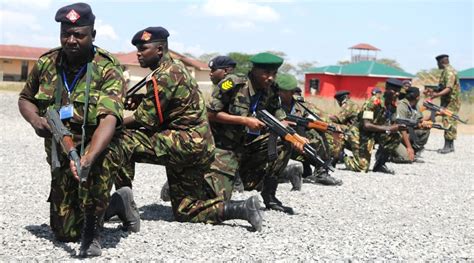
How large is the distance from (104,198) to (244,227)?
66.9 inches

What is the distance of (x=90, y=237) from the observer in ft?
16.6

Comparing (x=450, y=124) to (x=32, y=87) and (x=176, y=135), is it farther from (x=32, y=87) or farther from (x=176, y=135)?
(x=32, y=87)

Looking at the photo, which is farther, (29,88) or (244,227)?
(244,227)

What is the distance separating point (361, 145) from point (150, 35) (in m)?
6.54

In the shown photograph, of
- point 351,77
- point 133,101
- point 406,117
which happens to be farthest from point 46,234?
point 351,77

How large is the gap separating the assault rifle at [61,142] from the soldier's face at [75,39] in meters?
0.44

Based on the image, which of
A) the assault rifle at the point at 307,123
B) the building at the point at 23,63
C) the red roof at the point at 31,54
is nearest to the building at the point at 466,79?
the building at the point at 23,63

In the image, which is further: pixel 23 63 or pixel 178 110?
pixel 23 63

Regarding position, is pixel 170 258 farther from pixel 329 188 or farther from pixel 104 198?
pixel 329 188

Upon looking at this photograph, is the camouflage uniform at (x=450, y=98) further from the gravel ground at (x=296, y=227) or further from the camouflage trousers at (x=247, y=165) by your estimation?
the camouflage trousers at (x=247, y=165)

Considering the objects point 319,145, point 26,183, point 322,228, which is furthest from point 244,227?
point 319,145

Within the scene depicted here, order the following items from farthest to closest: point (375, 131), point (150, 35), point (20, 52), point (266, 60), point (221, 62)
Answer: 1. point (20, 52)
2. point (375, 131)
3. point (221, 62)
4. point (266, 60)
5. point (150, 35)

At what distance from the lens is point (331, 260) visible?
17.4ft

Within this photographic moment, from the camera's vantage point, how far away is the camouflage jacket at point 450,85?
16.8 meters
